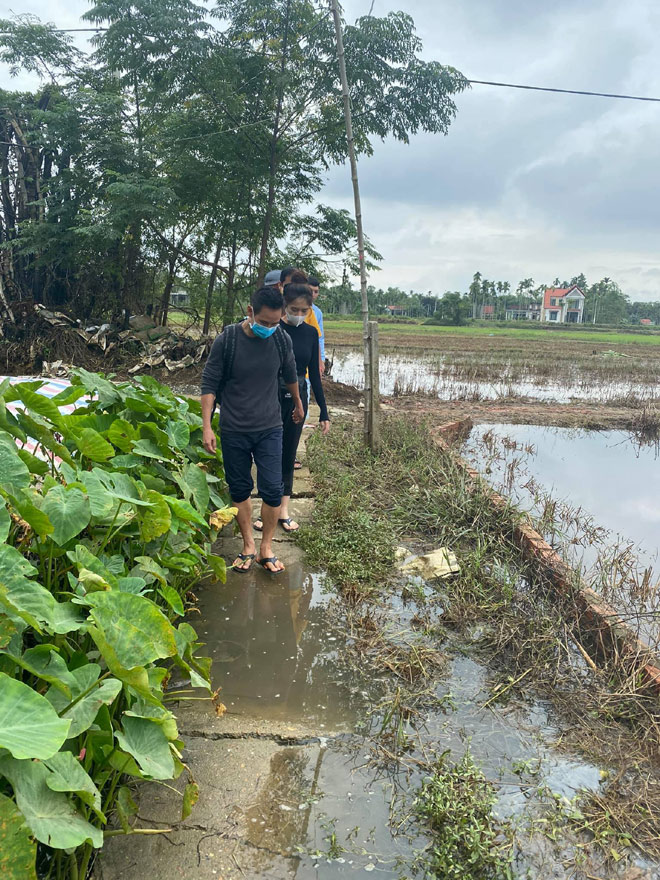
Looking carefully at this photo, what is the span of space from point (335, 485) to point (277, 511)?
4.81 feet

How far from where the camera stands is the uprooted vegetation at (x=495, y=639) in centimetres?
182

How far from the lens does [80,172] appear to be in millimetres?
11578

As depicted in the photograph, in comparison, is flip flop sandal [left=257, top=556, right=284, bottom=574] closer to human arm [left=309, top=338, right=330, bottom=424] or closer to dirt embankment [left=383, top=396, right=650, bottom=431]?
human arm [left=309, top=338, right=330, bottom=424]

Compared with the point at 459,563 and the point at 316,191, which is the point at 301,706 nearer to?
the point at 459,563

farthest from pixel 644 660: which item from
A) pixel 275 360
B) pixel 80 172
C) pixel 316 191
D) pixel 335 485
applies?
pixel 80 172

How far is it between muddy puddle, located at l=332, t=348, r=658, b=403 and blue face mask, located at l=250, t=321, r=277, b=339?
25.8ft

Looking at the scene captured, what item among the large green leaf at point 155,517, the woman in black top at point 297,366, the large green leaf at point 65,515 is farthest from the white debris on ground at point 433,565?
the large green leaf at point 65,515

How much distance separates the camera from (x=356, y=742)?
2119 millimetres

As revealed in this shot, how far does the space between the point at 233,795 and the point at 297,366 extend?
110 inches

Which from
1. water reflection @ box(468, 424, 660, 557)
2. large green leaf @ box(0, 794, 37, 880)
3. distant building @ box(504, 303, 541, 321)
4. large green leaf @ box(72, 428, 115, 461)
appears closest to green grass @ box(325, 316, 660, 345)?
water reflection @ box(468, 424, 660, 557)

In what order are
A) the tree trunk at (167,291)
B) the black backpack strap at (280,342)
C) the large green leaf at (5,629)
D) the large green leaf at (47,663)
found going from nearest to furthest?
the large green leaf at (5,629) → the large green leaf at (47,663) → the black backpack strap at (280,342) → the tree trunk at (167,291)

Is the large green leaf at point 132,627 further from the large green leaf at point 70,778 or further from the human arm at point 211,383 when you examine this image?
the human arm at point 211,383

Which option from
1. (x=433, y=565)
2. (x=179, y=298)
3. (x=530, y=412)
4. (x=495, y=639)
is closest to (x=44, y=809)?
(x=495, y=639)

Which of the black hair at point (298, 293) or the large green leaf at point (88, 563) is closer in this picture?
the large green leaf at point (88, 563)
